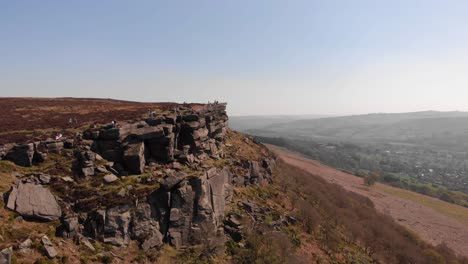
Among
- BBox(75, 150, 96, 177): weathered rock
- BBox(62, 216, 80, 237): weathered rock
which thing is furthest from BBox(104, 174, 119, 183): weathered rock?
BBox(62, 216, 80, 237): weathered rock

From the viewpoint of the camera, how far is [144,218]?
3772 centimetres

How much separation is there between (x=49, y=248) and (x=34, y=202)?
5671 millimetres

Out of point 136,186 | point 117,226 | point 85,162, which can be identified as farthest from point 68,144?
point 117,226

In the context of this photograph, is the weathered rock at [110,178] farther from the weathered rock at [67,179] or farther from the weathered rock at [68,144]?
the weathered rock at [68,144]

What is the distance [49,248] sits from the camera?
28.0 m

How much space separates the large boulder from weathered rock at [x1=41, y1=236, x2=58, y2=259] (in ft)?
10.3

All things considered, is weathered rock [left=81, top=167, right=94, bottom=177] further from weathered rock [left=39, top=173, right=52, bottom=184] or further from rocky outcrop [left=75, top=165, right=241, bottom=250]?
rocky outcrop [left=75, top=165, right=241, bottom=250]

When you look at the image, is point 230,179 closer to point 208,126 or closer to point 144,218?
point 208,126

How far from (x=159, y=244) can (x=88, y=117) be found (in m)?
34.0

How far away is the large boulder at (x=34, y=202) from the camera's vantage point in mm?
30078

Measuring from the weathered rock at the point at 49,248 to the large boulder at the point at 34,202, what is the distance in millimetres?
3132

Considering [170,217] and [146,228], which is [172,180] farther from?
[146,228]

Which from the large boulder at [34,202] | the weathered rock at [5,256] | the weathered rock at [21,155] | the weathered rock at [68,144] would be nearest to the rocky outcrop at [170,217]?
the large boulder at [34,202]

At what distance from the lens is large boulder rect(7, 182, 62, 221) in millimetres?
30078
